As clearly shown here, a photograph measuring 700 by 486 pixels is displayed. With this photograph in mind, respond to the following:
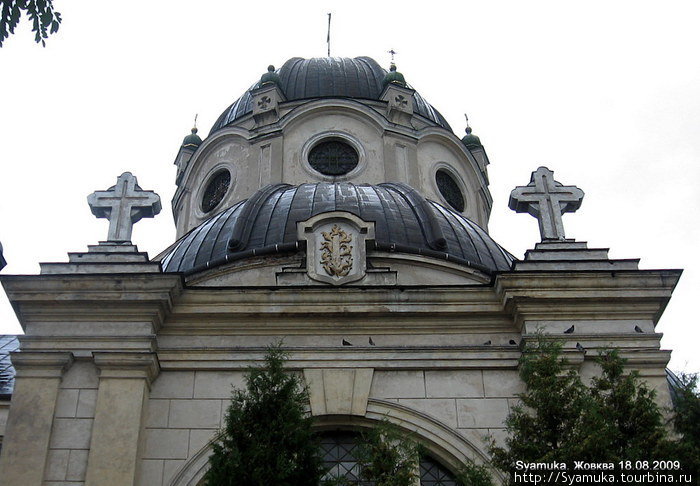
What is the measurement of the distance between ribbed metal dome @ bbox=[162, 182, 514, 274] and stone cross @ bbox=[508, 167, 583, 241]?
247cm

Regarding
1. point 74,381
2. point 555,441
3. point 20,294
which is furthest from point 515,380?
point 20,294

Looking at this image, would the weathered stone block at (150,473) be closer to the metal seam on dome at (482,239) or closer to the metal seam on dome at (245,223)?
the metal seam on dome at (245,223)

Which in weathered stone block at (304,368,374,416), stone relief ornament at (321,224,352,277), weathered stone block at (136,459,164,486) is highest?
stone relief ornament at (321,224,352,277)

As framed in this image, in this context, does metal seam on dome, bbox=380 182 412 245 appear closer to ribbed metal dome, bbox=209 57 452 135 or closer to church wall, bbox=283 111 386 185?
church wall, bbox=283 111 386 185

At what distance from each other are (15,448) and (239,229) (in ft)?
22.6

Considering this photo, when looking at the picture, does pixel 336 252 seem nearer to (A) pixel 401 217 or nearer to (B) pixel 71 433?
(A) pixel 401 217

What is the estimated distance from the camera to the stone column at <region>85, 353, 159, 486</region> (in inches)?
468

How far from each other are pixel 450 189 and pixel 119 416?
14.3m

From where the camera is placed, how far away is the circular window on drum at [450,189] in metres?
24.5

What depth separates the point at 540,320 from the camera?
1330 centimetres

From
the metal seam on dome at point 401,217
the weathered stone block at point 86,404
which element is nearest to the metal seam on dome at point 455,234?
the metal seam on dome at point 401,217

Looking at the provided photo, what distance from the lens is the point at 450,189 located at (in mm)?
24922

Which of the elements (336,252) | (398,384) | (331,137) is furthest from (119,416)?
(331,137)

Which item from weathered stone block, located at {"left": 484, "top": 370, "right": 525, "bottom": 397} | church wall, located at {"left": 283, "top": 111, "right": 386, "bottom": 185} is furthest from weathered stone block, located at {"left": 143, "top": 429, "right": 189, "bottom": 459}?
church wall, located at {"left": 283, "top": 111, "right": 386, "bottom": 185}
